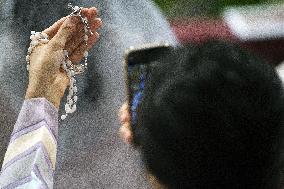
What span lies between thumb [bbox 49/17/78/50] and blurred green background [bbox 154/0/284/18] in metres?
0.34

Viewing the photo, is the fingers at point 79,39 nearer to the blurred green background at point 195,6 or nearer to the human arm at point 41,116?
the human arm at point 41,116

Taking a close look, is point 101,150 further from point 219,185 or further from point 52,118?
point 219,185

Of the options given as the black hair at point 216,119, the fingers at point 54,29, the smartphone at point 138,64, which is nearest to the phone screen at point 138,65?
the smartphone at point 138,64

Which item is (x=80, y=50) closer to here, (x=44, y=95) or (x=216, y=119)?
(x=44, y=95)

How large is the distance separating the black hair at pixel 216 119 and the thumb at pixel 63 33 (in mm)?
282

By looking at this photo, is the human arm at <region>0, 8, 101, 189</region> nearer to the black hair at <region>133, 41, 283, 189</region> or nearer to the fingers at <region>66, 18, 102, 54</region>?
the fingers at <region>66, 18, 102, 54</region>

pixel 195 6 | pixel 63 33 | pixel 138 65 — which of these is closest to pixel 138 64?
pixel 138 65

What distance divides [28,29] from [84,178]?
28 cm

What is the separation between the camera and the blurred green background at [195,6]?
924 mm

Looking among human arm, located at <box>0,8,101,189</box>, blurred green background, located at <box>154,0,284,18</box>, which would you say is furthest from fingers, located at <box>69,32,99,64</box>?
blurred green background, located at <box>154,0,284,18</box>

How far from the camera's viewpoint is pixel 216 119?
0.32 m

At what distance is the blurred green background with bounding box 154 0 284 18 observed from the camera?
92 centimetres

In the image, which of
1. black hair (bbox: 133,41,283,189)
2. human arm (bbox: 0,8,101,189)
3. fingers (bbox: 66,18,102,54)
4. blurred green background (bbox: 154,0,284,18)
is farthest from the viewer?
blurred green background (bbox: 154,0,284,18)

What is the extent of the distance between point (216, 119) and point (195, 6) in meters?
0.64
